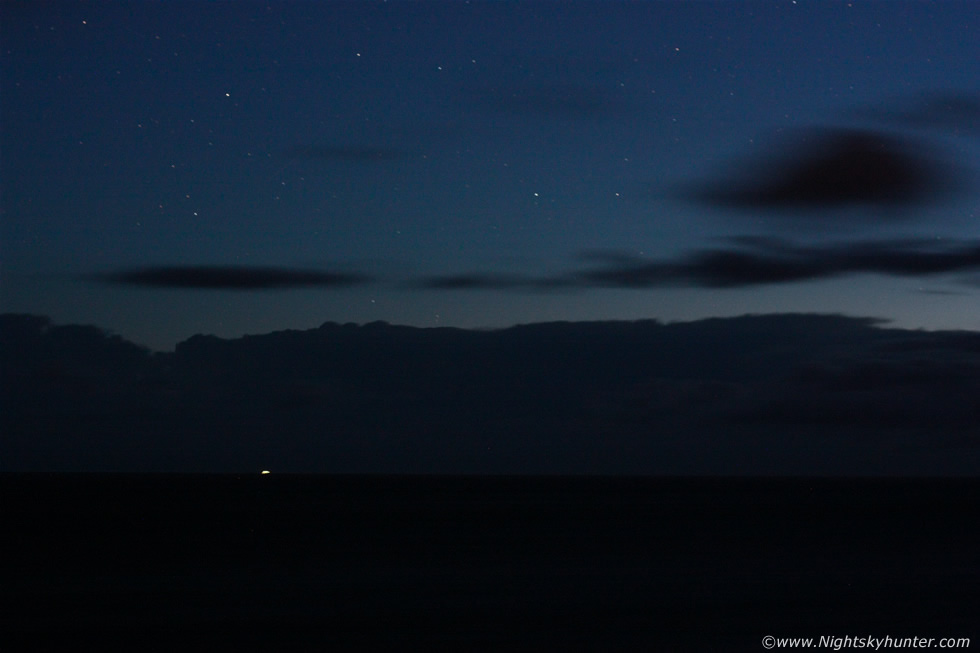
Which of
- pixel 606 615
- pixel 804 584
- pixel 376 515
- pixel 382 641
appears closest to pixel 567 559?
pixel 804 584

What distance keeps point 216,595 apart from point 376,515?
4322cm

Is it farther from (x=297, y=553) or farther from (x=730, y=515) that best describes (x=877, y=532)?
(x=297, y=553)

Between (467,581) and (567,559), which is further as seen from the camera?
(567,559)

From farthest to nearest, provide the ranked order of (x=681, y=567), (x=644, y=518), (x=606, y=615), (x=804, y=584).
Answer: (x=644, y=518), (x=681, y=567), (x=804, y=584), (x=606, y=615)

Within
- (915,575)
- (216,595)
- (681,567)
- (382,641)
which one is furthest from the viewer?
(681,567)

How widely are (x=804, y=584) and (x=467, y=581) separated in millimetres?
9624

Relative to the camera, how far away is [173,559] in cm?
3612

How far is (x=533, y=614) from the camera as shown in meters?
22.9

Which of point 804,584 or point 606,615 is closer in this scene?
point 606,615

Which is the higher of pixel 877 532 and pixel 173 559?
pixel 173 559

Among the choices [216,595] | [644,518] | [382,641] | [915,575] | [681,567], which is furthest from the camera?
[644,518]

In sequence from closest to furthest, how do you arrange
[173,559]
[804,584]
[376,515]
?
1. [804,584]
2. [173,559]
3. [376,515]

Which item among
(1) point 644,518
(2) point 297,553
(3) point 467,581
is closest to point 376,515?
(1) point 644,518

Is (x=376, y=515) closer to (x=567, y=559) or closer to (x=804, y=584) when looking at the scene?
(x=567, y=559)
